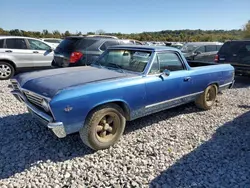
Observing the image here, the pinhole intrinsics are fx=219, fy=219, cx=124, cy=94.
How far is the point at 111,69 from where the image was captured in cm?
431

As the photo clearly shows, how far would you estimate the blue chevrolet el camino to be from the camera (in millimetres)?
3035

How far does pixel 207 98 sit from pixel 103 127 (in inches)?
126

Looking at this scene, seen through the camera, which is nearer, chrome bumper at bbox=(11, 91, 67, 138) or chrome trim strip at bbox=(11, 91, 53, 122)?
chrome bumper at bbox=(11, 91, 67, 138)

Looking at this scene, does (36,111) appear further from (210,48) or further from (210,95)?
(210,48)

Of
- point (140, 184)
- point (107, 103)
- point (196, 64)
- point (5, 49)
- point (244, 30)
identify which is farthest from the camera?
point (244, 30)

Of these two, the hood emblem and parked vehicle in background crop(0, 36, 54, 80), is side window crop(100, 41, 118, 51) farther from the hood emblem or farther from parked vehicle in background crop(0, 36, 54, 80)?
the hood emblem

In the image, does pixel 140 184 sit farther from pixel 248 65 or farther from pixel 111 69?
pixel 248 65

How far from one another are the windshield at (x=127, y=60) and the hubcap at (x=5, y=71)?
4.97 meters

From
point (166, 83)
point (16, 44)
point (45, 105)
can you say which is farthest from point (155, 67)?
point (16, 44)

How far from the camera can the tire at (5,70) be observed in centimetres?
797

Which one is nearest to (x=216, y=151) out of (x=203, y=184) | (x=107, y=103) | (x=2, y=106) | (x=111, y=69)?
(x=203, y=184)

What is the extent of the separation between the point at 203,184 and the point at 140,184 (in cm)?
81

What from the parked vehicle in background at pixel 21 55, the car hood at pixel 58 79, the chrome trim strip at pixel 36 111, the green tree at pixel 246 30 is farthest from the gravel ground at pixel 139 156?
the green tree at pixel 246 30

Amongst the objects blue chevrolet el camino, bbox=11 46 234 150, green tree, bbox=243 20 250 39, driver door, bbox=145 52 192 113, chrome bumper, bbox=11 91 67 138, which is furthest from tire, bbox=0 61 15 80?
green tree, bbox=243 20 250 39
